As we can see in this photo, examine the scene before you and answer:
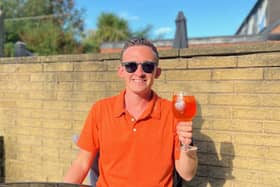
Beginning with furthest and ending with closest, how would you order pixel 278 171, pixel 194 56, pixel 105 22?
1. pixel 105 22
2. pixel 194 56
3. pixel 278 171

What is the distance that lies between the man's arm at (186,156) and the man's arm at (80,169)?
0.57m

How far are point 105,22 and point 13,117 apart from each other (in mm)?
23118

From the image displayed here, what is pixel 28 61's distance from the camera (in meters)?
4.10

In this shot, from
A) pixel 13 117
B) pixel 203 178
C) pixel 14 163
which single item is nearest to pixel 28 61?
pixel 13 117

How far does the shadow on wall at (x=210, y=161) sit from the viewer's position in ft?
9.09

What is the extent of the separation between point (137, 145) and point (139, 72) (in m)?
0.44

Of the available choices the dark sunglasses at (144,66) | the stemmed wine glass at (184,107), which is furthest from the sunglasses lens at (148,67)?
the stemmed wine glass at (184,107)

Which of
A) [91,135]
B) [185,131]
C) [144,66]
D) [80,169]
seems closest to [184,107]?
[185,131]

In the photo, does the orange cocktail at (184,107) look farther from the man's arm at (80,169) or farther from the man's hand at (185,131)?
the man's arm at (80,169)

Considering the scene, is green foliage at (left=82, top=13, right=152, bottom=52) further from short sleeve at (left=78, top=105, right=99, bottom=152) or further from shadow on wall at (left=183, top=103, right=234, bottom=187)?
short sleeve at (left=78, top=105, right=99, bottom=152)

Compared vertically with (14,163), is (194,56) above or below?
above

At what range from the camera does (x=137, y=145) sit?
7.29ft

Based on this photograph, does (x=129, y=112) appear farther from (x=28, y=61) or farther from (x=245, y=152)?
(x=28, y=61)

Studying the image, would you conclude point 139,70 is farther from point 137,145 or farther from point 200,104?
point 200,104
